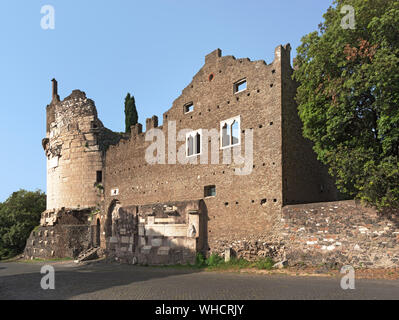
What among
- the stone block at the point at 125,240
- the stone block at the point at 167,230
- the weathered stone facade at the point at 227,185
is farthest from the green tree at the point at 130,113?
the stone block at the point at 167,230

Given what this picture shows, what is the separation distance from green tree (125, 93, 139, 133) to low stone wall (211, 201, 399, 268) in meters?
21.9

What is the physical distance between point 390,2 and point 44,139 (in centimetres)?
3157

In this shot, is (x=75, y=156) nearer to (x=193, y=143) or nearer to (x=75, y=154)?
(x=75, y=154)

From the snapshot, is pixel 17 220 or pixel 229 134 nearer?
pixel 229 134

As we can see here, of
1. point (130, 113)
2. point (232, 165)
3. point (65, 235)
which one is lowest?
point (65, 235)

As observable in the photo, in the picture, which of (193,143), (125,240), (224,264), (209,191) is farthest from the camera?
(125,240)

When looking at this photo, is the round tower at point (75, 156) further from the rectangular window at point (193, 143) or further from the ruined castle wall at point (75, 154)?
the rectangular window at point (193, 143)

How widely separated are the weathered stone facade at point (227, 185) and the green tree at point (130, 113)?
8017 millimetres

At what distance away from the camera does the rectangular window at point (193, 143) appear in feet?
68.3

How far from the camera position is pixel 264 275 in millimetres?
14375

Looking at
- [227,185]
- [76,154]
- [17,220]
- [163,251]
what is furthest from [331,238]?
[17,220]

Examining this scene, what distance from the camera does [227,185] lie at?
1883 cm

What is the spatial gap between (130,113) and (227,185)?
19637 mm

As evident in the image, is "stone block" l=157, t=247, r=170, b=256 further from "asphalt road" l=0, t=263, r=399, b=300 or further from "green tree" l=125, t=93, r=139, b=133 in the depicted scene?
"green tree" l=125, t=93, r=139, b=133
